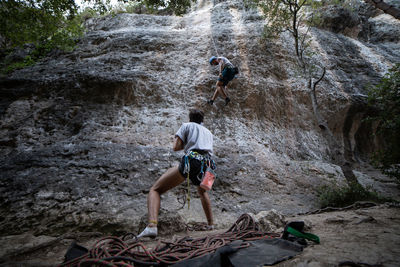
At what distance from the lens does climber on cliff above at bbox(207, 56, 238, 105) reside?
5.94 m

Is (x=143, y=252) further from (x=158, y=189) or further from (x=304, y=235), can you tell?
(x=304, y=235)

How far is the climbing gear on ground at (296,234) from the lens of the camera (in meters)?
1.74

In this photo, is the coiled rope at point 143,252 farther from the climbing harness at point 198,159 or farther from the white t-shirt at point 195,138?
the white t-shirt at point 195,138

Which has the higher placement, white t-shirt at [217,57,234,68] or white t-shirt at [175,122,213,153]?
white t-shirt at [217,57,234,68]

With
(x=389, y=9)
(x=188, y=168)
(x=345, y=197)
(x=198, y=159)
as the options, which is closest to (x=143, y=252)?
(x=188, y=168)

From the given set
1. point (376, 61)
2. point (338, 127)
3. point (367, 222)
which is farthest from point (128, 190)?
point (376, 61)

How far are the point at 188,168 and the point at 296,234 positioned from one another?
149 centimetres

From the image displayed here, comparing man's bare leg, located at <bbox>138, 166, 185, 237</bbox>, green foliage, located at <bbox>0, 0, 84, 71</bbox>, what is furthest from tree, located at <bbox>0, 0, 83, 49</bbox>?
man's bare leg, located at <bbox>138, 166, 185, 237</bbox>

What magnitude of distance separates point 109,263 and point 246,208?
327 cm

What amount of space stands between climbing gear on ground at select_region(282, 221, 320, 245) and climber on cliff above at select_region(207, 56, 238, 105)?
472 cm

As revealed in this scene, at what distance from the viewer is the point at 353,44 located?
9.73 m

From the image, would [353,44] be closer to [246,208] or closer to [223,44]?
[223,44]

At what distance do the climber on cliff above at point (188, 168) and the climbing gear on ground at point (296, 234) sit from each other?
1353 mm

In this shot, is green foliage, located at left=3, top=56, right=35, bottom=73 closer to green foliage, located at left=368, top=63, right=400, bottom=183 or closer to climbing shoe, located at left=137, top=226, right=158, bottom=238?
climbing shoe, located at left=137, top=226, right=158, bottom=238
